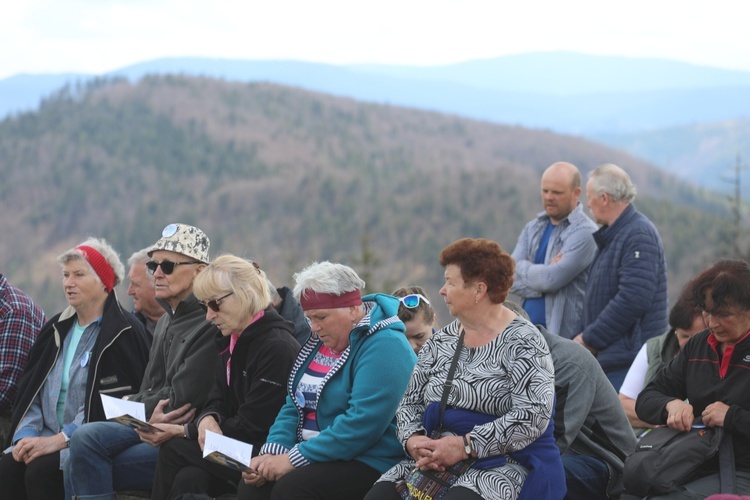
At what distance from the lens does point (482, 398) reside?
3762 mm

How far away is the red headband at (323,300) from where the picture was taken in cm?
432

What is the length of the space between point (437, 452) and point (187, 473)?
1459mm

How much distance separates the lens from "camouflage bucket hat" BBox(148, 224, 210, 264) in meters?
5.25

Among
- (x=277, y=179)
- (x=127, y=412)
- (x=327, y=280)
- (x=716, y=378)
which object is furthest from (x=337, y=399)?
(x=277, y=179)

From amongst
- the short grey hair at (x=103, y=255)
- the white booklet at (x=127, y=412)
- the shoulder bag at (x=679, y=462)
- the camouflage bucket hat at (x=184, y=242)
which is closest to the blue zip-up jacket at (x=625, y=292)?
the shoulder bag at (x=679, y=462)

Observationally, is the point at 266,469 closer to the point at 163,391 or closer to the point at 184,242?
the point at 163,391

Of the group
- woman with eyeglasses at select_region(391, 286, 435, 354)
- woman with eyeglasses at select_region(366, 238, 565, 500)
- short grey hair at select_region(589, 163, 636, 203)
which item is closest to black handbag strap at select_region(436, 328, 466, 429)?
woman with eyeglasses at select_region(366, 238, 565, 500)

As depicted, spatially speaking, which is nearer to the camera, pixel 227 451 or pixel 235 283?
pixel 227 451

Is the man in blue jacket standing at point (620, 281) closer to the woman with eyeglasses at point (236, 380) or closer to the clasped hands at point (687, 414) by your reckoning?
the clasped hands at point (687, 414)

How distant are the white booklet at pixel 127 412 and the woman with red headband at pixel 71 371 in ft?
1.98

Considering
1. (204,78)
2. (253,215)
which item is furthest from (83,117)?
(253,215)

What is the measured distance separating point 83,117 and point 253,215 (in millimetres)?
20810

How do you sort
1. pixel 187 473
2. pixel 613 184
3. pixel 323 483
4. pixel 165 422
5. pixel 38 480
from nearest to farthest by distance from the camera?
1. pixel 323 483
2. pixel 187 473
3. pixel 165 422
4. pixel 38 480
5. pixel 613 184

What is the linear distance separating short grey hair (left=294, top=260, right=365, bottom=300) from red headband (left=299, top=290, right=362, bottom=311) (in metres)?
0.01
